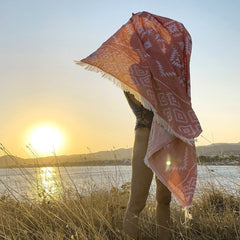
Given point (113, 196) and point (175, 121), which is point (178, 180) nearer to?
point (175, 121)

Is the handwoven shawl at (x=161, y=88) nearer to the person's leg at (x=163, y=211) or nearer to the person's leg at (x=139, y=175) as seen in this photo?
the person's leg at (x=139, y=175)

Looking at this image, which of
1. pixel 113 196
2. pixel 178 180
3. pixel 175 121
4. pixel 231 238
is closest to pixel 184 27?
pixel 175 121

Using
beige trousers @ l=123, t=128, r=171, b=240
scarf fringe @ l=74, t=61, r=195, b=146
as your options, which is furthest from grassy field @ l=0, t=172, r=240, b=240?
scarf fringe @ l=74, t=61, r=195, b=146

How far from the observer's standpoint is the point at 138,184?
5.97 ft

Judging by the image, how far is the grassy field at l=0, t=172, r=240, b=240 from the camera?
2297mm

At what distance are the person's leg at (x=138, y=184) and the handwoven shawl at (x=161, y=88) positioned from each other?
0.11 meters

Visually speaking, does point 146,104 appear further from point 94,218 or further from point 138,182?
point 94,218

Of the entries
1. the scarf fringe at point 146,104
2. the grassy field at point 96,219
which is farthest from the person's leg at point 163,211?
the scarf fringe at point 146,104

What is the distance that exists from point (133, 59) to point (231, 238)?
184 cm

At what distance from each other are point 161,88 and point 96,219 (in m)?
1.62

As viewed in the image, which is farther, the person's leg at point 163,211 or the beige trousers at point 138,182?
the person's leg at point 163,211

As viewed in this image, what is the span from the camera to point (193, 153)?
179 centimetres

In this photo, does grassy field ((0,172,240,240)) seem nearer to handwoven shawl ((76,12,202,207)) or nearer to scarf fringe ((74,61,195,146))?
handwoven shawl ((76,12,202,207))

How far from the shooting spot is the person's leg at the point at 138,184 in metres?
1.82
